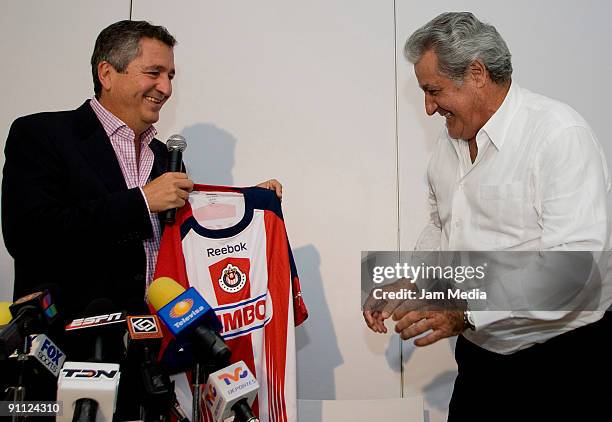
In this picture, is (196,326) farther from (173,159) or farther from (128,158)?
(128,158)

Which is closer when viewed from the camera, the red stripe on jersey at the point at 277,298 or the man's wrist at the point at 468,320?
the man's wrist at the point at 468,320

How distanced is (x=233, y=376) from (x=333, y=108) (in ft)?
6.20

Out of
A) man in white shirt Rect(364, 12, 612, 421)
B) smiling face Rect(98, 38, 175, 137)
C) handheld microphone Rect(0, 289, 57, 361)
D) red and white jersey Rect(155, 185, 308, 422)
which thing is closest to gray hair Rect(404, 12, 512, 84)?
man in white shirt Rect(364, 12, 612, 421)

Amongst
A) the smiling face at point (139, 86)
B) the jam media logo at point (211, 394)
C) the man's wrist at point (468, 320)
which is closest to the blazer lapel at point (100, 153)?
the smiling face at point (139, 86)

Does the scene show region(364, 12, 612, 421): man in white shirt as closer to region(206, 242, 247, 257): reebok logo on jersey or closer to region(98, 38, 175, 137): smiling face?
region(206, 242, 247, 257): reebok logo on jersey

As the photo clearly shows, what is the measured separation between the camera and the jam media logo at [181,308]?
4.33ft

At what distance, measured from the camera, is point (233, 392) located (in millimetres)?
1301

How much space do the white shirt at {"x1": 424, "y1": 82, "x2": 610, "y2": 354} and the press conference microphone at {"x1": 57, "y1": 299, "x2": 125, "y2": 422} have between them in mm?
920

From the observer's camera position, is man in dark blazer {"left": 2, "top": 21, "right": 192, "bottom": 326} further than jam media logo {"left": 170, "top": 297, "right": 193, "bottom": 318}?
Yes

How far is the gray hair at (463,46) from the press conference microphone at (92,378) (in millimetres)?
1204

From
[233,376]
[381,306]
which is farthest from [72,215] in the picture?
[381,306]

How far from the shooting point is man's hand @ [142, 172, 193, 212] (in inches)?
71.4

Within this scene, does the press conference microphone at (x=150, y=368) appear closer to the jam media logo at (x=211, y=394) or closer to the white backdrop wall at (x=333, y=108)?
the jam media logo at (x=211, y=394)

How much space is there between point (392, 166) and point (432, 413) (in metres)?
1.22
